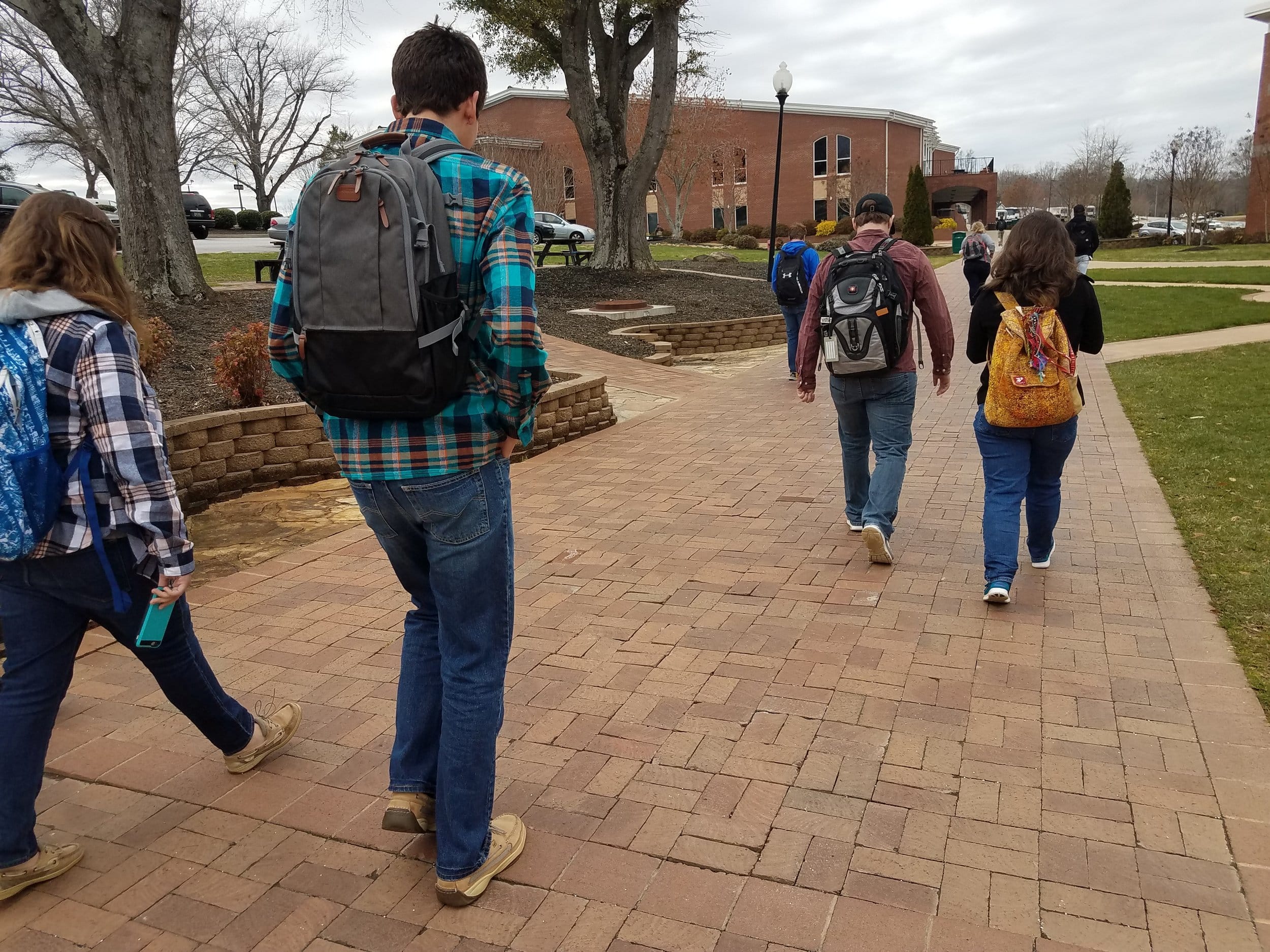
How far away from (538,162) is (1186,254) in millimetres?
27700

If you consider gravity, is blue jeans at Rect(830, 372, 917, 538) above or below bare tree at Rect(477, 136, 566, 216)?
below

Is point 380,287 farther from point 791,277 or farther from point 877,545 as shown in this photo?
point 791,277

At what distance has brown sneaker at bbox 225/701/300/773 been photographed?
3039mm

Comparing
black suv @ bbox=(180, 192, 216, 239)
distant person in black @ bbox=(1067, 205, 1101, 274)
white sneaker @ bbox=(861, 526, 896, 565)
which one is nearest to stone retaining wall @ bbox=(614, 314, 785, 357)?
distant person in black @ bbox=(1067, 205, 1101, 274)

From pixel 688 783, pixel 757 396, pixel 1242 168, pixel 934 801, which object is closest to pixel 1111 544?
pixel 934 801

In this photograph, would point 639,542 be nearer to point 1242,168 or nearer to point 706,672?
point 706,672

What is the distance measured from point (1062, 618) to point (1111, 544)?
45.7 inches

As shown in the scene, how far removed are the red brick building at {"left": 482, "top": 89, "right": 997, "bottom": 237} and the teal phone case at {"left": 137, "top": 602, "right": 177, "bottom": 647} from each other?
48.8 meters

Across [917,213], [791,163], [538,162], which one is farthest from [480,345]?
[791,163]

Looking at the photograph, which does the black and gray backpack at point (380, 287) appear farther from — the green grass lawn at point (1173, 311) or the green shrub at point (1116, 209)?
the green shrub at point (1116, 209)

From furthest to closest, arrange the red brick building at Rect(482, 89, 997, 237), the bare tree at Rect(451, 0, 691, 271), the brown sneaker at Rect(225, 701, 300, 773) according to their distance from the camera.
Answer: the red brick building at Rect(482, 89, 997, 237)
the bare tree at Rect(451, 0, 691, 271)
the brown sneaker at Rect(225, 701, 300, 773)

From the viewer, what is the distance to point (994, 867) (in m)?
2.47

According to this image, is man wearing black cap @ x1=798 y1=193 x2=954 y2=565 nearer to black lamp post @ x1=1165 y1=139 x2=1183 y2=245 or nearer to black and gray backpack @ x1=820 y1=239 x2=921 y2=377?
black and gray backpack @ x1=820 y1=239 x2=921 y2=377

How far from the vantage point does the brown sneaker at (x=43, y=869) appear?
8.05 feet
